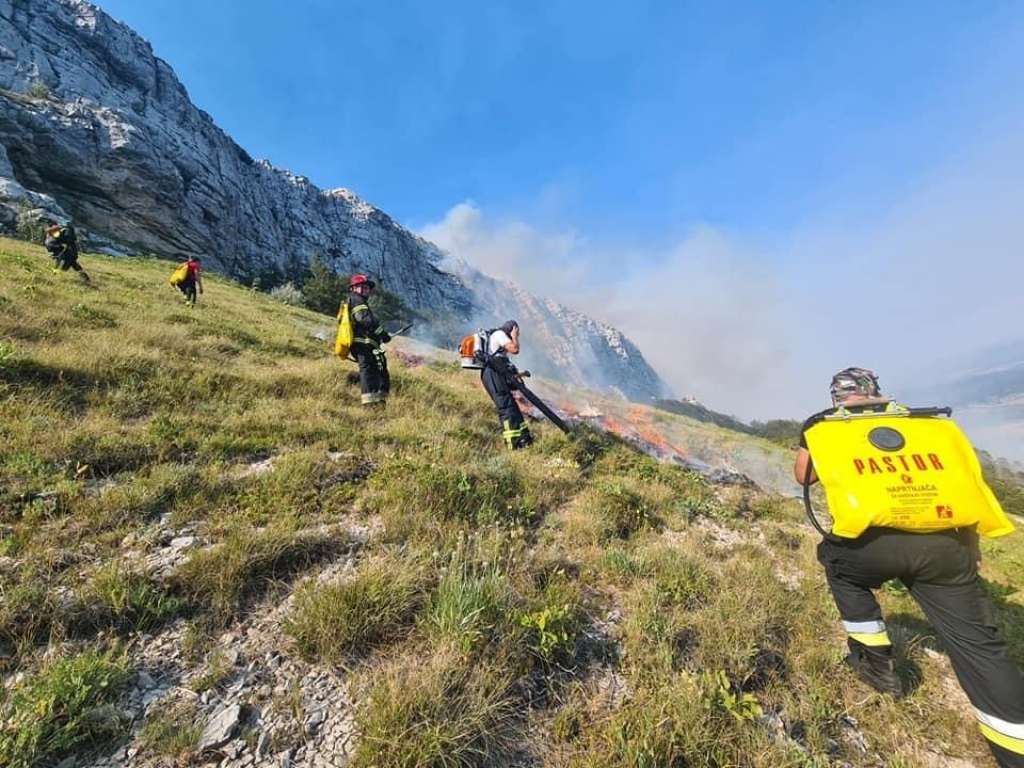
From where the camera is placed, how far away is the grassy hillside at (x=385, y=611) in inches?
88.5

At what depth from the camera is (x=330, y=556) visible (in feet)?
11.9

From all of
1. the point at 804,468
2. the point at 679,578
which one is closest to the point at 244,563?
the point at 679,578

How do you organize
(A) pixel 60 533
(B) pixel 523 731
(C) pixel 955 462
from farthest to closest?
(A) pixel 60 533
(C) pixel 955 462
(B) pixel 523 731

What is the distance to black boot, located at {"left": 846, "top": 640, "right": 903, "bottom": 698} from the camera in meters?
3.05

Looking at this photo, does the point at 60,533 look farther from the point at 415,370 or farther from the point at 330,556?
the point at 415,370

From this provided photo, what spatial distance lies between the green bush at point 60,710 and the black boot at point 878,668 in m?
4.70

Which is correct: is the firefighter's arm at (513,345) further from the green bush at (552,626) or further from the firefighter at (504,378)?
the green bush at (552,626)

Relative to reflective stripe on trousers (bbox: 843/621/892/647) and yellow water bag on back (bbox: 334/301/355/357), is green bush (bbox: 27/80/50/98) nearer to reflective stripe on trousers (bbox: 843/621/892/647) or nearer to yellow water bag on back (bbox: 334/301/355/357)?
yellow water bag on back (bbox: 334/301/355/357)

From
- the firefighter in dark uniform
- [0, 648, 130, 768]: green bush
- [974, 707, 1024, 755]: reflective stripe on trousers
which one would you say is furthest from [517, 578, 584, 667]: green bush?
the firefighter in dark uniform

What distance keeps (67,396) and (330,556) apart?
4.76m

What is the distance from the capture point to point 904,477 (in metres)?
2.84

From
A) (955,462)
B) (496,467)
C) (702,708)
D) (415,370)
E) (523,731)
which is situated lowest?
(523,731)

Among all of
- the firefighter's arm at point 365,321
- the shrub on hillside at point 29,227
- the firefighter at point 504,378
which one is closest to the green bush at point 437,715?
the firefighter at point 504,378

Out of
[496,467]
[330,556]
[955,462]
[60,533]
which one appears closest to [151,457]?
[60,533]
